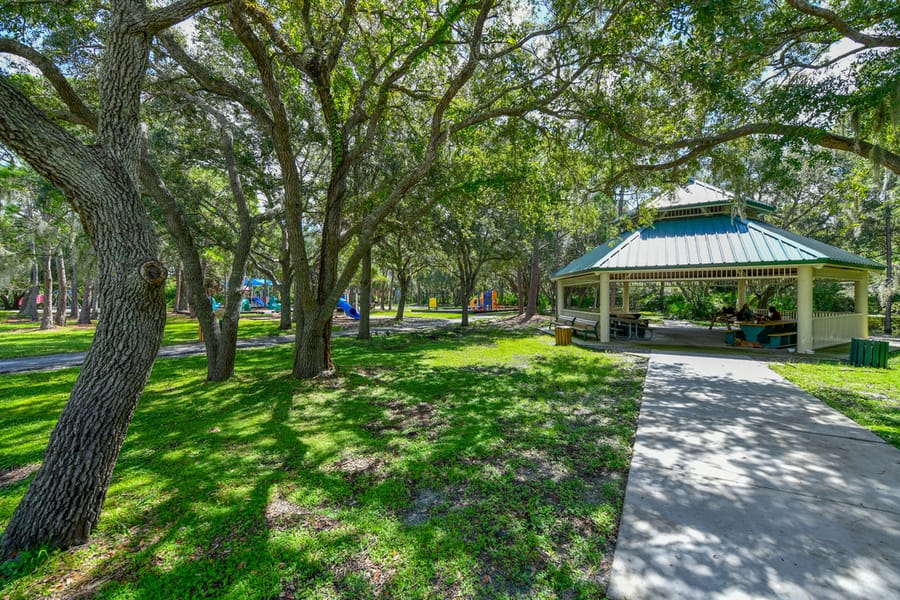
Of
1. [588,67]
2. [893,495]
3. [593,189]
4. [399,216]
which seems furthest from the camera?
[399,216]

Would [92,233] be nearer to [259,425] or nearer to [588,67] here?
[259,425]

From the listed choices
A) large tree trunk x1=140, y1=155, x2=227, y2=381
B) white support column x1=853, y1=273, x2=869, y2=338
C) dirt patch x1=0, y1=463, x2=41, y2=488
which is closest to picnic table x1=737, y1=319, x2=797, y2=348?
white support column x1=853, y1=273, x2=869, y2=338

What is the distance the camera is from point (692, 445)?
448 cm

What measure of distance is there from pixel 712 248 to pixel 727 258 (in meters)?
0.89

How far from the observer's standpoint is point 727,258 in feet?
38.7

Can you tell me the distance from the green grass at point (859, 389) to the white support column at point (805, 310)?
169cm

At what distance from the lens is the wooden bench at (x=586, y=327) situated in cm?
1451

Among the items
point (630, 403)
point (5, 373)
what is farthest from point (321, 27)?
point (5, 373)

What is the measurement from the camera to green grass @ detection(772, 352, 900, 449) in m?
5.17

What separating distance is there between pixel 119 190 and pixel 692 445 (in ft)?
20.5

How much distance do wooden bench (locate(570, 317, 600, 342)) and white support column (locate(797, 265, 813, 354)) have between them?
5872 millimetres

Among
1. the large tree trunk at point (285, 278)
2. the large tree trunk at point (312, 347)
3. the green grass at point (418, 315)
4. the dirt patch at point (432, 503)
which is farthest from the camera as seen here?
the green grass at point (418, 315)

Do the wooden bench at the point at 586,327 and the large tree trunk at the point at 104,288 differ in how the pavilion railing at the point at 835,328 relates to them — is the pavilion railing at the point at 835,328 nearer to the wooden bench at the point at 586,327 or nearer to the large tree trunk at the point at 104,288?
the wooden bench at the point at 586,327

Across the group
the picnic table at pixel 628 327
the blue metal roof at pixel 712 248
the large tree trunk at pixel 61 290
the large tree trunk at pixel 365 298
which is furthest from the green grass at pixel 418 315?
the large tree trunk at pixel 61 290
